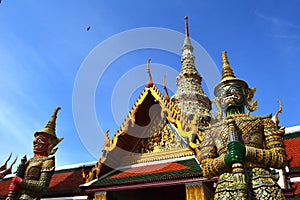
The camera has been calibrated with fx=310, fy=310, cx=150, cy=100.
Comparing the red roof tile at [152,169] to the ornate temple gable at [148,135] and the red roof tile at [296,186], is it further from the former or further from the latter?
the red roof tile at [296,186]

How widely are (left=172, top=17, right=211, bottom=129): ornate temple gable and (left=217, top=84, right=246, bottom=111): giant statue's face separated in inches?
530

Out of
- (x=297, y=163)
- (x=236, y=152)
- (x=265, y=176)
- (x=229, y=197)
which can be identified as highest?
(x=297, y=163)

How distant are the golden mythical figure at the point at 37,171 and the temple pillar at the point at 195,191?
378cm

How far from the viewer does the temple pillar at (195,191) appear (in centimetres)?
652

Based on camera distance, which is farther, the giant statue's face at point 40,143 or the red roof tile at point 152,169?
the giant statue's face at point 40,143

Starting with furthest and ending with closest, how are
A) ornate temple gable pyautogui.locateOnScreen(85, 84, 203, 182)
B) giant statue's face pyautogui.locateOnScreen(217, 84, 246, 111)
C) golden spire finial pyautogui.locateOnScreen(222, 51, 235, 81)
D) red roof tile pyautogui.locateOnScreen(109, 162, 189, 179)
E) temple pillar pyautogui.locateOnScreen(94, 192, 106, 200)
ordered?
1. ornate temple gable pyautogui.locateOnScreen(85, 84, 203, 182)
2. temple pillar pyautogui.locateOnScreen(94, 192, 106, 200)
3. red roof tile pyautogui.locateOnScreen(109, 162, 189, 179)
4. golden spire finial pyautogui.locateOnScreen(222, 51, 235, 81)
5. giant statue's face pyautogui.locateOnScreen(217, 84, 246, 111)

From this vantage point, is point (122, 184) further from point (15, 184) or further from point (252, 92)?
point (252, 92)

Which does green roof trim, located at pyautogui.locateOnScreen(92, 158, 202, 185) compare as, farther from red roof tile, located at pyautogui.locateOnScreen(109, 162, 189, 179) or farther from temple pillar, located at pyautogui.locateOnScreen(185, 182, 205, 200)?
temple pillar, located at pyautogui.locateOnScreen(185, 182, 205, 200)

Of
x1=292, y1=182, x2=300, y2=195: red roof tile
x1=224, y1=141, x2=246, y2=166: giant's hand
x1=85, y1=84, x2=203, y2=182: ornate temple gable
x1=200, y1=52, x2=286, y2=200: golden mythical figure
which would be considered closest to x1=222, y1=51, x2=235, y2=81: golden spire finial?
x1=200, y1=52, x2=286, y2=200: golden mythical figure

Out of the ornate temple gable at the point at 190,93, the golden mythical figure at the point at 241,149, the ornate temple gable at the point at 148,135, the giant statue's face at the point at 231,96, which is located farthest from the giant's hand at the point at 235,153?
the ornate temple gable at the point at 190,93

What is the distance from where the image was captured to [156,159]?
26.6ft

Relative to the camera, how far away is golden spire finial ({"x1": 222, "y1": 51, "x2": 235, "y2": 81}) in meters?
5.73

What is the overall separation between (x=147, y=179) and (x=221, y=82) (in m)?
2.86

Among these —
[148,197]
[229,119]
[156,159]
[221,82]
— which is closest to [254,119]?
[229,119]
